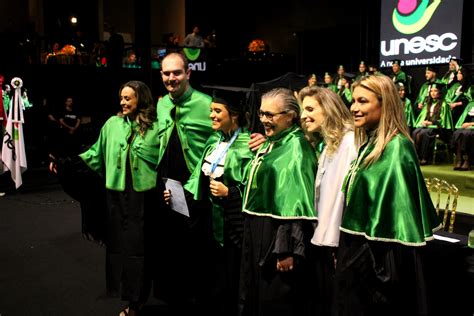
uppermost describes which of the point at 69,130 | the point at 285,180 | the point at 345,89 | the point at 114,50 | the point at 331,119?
the point at 114,50

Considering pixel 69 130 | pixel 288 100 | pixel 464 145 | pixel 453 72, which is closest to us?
pixel 288 100

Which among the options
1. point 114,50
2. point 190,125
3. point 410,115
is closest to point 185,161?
point 190,125

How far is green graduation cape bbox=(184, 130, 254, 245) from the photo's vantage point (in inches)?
109

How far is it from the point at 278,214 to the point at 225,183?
0.59 metres

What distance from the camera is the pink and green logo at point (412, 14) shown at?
33.1ft

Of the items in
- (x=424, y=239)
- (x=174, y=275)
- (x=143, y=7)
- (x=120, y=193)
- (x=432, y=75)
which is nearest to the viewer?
(x=424, y=239)

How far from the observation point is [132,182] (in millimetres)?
3244

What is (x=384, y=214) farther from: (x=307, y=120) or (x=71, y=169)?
(x=71, y=169)

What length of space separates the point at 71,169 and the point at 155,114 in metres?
0.74

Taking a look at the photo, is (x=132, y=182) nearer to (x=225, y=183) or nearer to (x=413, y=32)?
(x=225, y=183)

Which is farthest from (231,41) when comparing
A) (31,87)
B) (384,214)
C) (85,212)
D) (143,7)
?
(384,214)

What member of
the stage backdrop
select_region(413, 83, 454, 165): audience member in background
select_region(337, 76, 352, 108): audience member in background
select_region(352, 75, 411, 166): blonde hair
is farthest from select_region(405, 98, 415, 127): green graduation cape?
select_region(352, 75, 411, 166): blonde hair

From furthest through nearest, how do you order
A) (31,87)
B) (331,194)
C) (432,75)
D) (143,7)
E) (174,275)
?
(143,7) → (31,87) → (432,75) → (174,275) → (331,194)

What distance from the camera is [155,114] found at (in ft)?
10.9
